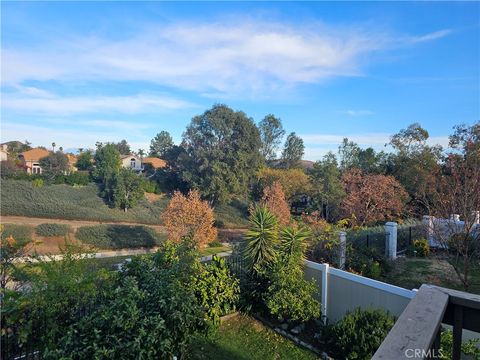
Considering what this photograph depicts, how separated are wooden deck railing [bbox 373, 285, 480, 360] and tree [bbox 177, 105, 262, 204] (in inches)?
950

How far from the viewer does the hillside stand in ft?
79.7

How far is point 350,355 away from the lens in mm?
4426

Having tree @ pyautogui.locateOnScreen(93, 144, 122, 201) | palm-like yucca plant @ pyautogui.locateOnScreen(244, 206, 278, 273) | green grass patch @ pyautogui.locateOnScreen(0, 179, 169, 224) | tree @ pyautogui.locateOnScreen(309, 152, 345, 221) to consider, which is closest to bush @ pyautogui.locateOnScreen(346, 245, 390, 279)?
palm-like yucca plant @ pyautogui.locateOnScreen(244, 206, 278, 273)

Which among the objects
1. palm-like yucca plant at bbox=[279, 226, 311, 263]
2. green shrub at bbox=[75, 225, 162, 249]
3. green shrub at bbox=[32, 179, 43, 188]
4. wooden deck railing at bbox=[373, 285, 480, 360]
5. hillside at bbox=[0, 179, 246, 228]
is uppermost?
wooden deck railing at bbox=[373, 285, 480, 360]

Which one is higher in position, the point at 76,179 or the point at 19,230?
the point at 76,179

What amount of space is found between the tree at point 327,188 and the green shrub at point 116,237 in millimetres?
11127

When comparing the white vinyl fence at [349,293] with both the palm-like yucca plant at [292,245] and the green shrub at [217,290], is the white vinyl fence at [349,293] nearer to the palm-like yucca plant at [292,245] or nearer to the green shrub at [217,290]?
the palm-like yucca plant at [292,245]

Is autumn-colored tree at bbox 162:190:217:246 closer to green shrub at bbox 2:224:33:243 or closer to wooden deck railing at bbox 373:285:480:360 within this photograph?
green shrub at bbox 2:224:33:243

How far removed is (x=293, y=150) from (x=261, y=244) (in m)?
31.9

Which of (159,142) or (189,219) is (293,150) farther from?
(159,142)

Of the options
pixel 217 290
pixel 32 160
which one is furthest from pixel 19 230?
pixel 32 160

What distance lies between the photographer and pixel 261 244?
625cm

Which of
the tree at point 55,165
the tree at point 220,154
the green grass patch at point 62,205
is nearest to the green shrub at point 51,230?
the green grass patch at point 62,205

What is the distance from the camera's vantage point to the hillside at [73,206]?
24.3 metres
